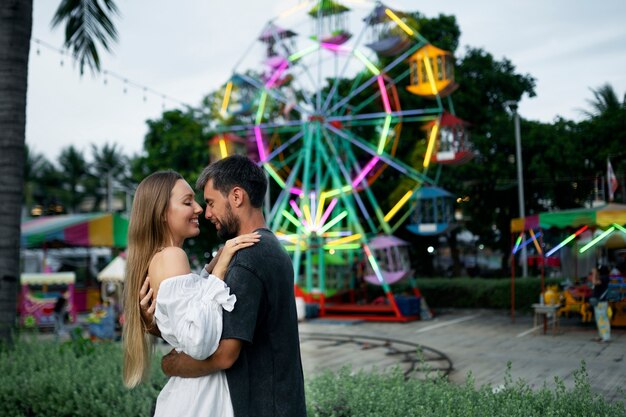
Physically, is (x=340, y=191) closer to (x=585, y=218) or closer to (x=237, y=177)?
(x=585, y=218)

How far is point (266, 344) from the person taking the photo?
2.51 metres

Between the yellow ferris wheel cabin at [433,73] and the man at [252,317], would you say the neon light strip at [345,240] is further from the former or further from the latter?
the man at [252,317]

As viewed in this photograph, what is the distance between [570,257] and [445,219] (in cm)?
1053

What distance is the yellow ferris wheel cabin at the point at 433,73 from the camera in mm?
18484

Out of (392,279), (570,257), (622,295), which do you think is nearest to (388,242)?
(392,279)

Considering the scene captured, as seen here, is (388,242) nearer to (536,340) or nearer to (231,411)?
(536,340)

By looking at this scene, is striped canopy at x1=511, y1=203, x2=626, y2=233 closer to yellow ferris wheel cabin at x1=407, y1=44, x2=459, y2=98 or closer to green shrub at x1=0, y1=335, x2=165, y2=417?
yellow ferris wheel cabin at x1=407, y1=44, x2=459, y2=98

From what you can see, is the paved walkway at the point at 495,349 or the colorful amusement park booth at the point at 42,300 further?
the colorful amusement park booth at the point at 42,300

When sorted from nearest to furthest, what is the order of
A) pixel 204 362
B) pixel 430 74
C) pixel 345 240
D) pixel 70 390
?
pixel 204 362 < pixel 70 390 < pixel 430 74 < pixel 345 240

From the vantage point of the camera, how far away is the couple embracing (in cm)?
235

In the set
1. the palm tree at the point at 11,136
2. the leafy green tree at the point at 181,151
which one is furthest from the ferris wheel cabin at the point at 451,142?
the leafy green tree at the point at 181,151

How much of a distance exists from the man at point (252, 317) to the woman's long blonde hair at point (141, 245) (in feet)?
0.50

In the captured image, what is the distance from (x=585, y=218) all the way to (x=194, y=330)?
14.1 meters

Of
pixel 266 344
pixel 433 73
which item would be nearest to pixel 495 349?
pixel 433 73
